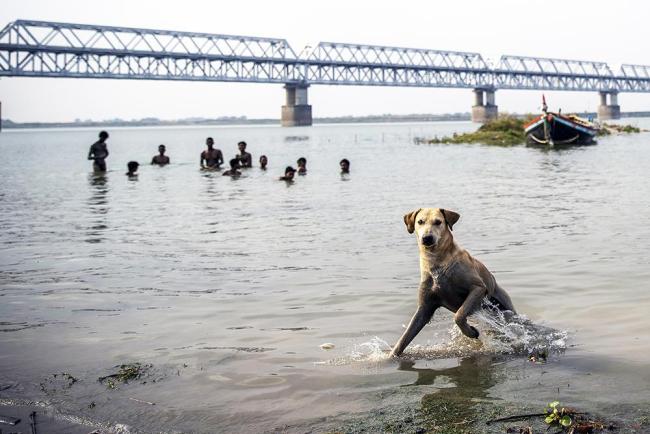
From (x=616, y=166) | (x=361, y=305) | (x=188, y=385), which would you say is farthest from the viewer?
(x=616, y=166)

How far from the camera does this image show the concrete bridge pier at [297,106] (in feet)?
533

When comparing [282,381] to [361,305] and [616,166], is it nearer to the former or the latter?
[361,305]

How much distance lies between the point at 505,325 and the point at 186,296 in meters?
3.83

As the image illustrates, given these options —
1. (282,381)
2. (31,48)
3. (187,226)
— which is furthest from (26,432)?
(31,48)

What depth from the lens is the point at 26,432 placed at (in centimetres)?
473

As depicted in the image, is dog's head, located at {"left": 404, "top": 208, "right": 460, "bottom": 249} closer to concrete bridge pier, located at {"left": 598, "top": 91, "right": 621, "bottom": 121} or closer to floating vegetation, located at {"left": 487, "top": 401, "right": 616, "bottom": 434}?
floating vegetation, located at {"left": 487, "top": 401, "right": 616, "bottom": 434}

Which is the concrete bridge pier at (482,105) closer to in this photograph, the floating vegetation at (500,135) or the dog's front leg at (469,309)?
the floating vegetation at (500,135)

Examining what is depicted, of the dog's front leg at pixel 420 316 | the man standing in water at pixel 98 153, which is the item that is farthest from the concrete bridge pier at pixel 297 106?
the dog's front leg at pixel 420 316

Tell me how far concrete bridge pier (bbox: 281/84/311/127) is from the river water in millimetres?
146427

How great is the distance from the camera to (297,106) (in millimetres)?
163125

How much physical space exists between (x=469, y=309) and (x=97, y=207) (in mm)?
14751

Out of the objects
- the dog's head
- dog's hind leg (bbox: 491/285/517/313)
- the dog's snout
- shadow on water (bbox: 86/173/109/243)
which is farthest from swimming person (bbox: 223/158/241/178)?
the dog's snout

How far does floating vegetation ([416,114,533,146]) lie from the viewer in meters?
52.1

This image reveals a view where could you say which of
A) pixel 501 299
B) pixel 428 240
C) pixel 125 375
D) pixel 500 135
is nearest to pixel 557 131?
pixel 500 135
